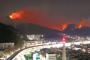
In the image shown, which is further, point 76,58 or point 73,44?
point 73,44

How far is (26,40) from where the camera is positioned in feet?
52.7

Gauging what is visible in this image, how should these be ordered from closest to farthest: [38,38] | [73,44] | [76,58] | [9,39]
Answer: [76,58] → [73,44] → [38,38] → [9,39]

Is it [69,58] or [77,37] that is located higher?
[77,37]

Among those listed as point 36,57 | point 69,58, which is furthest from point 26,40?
point 69,58

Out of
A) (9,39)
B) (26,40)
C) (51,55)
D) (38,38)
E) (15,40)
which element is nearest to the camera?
(51,55)

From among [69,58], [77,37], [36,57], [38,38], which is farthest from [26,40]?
[69,58]

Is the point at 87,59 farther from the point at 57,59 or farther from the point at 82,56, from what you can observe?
the point at 57,59

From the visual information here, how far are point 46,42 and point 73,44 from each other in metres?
1.35

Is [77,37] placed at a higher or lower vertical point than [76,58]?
higher

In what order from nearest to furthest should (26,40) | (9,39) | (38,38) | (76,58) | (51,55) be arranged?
(51,55), (76,58), (38,38), (26,40), (9,39)

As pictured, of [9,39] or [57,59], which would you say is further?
[9,39]

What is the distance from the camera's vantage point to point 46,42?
44.6ft

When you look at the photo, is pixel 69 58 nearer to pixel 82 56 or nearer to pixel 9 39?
pixel 82 56

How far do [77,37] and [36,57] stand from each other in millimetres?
5192
